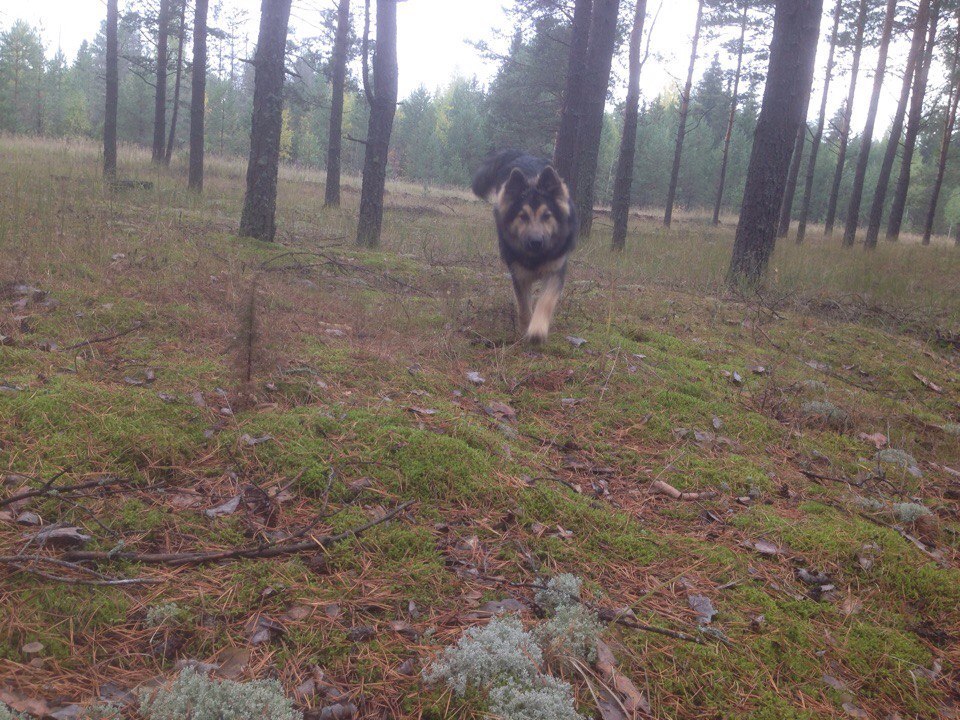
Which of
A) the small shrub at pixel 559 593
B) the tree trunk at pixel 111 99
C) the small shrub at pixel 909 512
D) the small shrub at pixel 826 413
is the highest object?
the tree trunk at pixel 111 99

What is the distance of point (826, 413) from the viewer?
179 inches

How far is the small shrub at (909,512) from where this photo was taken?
127 inches

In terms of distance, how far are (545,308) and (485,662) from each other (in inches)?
161

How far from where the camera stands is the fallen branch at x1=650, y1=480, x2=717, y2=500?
329 centimetres

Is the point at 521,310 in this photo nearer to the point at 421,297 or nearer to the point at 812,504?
the point at 421,297

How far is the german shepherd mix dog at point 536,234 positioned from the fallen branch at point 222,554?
11.5 feet

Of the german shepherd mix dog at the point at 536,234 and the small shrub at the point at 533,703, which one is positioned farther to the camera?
the german shepherd mix dog at the point at 536,234

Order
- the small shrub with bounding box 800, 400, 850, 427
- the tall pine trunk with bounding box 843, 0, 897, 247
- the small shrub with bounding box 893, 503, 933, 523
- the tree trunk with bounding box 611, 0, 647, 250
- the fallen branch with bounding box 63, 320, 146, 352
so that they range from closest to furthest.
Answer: the small shrub with bounding box 893, 503, 933, 523 → the fallen branch with bounding box 63, 320, 146, 352 → the small shrub with bounding box 800, 400, 850, 427 → the tree trunk with bounding box 611, 0, 647, 250 → the tall pine trunk with bounding box 843, 0, 897, 247

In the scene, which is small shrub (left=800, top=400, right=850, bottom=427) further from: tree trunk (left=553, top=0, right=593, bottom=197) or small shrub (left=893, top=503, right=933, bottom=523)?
tree trunk (left=553, top=0, right=593, bottom=197)

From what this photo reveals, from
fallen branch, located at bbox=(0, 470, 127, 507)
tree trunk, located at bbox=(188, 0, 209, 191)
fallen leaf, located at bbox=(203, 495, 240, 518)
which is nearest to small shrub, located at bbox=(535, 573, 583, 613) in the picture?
fallen leaf, located at bbox=(203, 495, 240, 518)

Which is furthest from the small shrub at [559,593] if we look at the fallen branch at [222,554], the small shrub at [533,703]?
the fallen branch at [222,554]

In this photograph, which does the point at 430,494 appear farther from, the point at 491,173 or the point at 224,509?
the point at 491,173

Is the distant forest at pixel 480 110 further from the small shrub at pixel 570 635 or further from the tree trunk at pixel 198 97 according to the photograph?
the small shrub at pixel 570 635

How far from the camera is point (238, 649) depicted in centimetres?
193
